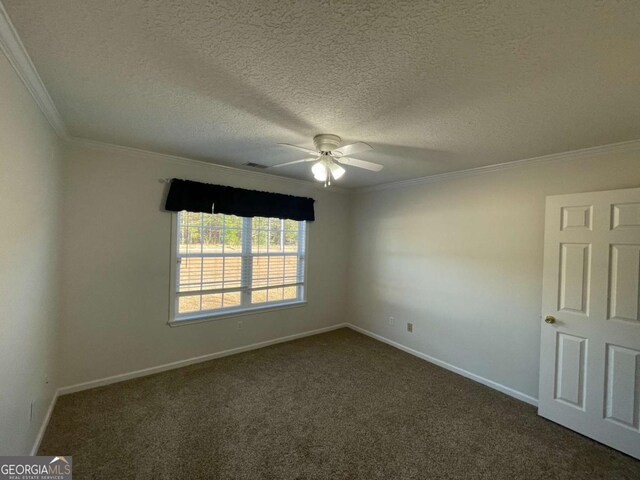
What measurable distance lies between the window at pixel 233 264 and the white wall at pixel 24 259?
117cm

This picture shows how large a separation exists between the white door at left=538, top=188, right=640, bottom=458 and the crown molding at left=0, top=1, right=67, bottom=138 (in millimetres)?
3772

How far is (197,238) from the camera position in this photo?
342cm

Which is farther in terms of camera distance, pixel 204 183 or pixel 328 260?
pixel 328 260

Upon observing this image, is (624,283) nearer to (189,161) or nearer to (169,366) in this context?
(189,161)

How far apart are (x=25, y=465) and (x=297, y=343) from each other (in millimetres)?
2862

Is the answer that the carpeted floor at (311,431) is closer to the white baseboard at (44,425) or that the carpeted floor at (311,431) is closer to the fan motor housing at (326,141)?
the white baseboard at (44,425)

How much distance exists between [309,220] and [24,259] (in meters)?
3.11

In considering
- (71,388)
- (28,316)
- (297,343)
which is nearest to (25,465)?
(28,316)

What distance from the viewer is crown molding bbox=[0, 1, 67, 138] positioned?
3.89ft

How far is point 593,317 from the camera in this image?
7.54 ft

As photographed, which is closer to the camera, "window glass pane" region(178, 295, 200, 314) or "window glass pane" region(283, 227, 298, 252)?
"window glass pane" region(178, 295, 200, 314)

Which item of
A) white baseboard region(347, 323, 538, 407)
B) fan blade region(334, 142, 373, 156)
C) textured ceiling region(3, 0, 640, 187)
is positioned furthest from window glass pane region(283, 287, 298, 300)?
fan blade region(334, 142, 373, 156)

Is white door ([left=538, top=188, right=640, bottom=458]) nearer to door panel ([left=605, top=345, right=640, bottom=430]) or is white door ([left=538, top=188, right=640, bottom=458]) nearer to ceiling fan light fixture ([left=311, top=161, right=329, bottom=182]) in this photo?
door panel ([left=605, top=345, right=640, bottom=430])

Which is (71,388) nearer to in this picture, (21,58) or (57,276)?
(57,276)
